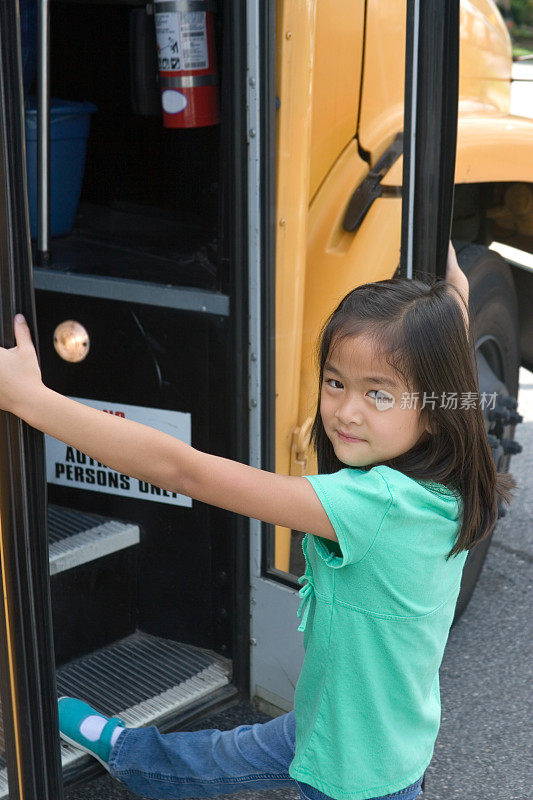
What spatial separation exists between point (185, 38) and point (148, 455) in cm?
114

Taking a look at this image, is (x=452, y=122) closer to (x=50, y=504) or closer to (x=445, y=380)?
(x=445, y=380)

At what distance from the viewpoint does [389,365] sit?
4.36 feet

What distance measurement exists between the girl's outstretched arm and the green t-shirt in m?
0.04

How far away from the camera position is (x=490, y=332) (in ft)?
9.42

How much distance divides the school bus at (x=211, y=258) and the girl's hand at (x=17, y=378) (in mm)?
618

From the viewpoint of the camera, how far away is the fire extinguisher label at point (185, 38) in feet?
6.75

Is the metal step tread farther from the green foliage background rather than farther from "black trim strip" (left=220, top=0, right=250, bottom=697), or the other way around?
the green foliage background

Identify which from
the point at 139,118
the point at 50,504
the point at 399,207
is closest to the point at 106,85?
the point at 139,118

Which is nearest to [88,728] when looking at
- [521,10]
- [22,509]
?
[22,509]

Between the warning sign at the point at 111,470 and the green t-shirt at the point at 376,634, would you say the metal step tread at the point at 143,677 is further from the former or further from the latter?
the green t-shirt at the point at 376,634

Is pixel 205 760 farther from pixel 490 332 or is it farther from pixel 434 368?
pixel 490 332

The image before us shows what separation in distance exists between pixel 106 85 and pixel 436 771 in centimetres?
189

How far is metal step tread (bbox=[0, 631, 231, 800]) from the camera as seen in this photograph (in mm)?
2162

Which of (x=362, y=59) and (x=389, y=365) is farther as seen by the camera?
(x=362, y=59)
